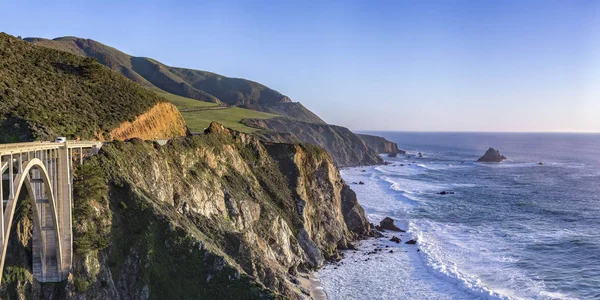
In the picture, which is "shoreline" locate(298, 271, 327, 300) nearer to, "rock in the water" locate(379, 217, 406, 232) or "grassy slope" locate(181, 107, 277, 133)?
"rock in the water" locate(379, 217, 406, 232)

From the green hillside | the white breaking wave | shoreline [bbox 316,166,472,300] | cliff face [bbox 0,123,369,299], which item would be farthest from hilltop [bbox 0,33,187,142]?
the white breaking wave

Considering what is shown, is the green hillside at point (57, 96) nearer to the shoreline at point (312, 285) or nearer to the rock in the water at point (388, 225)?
the shoreline at point (312, 285)

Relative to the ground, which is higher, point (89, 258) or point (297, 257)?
point (89, 258)

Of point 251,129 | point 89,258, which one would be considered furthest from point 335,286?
point 251,129

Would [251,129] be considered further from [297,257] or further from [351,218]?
[297,257]

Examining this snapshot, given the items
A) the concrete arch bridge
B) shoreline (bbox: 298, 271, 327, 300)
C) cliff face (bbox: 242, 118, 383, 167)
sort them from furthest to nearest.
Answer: cliff face (bbox: 242, 118, 383, 167) → shoreline (bbox: 298, 271, 327, 300) → the concrete arch bridge
